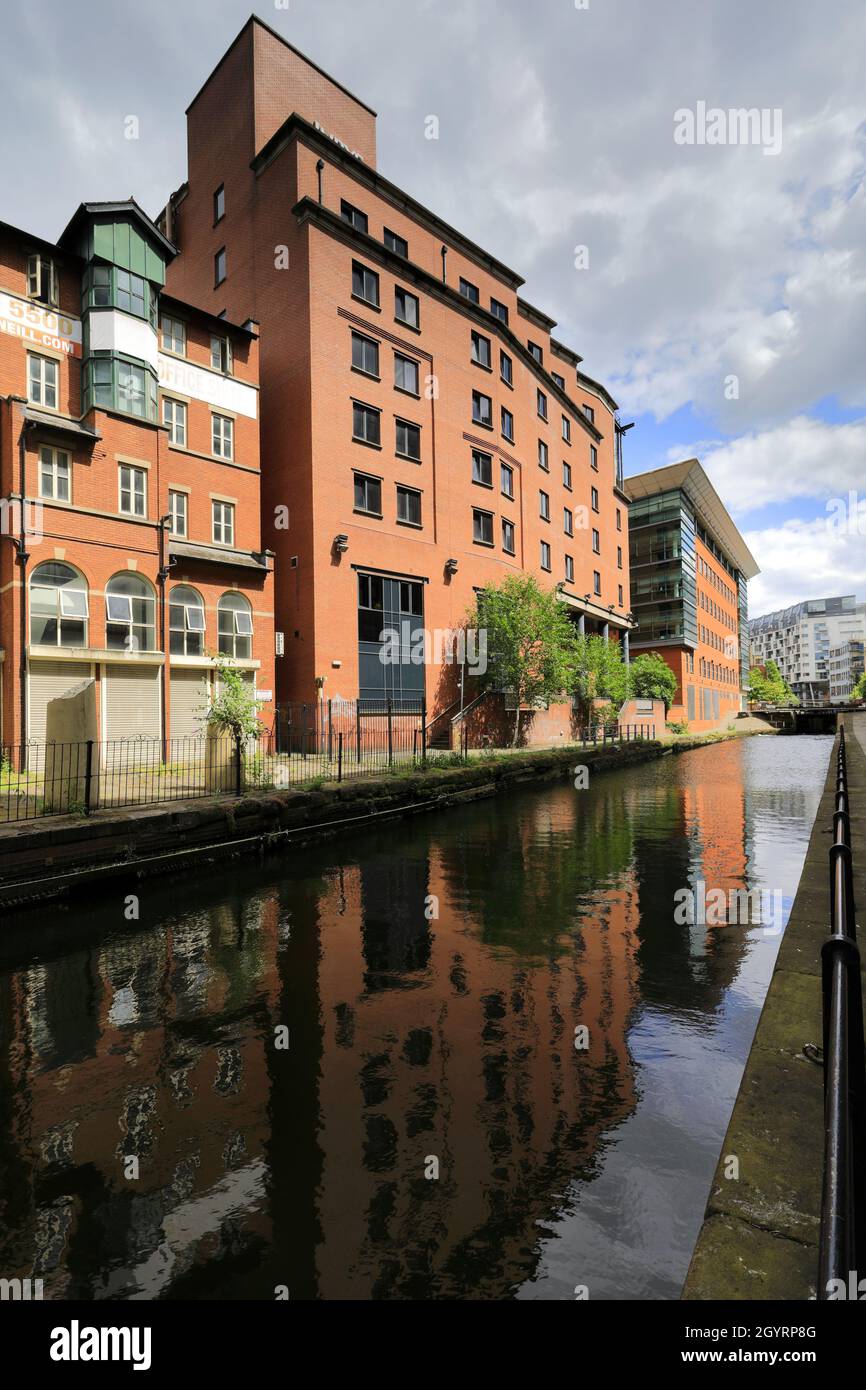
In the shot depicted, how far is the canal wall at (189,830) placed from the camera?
9.05 m

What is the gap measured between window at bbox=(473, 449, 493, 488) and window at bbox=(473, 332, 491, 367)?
4306 mm

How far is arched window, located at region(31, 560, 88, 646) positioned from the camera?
1716cm

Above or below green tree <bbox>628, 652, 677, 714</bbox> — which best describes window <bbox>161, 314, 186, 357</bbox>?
above

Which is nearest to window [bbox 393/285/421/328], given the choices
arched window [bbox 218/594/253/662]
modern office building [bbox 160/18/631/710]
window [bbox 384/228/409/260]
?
modern office building [bbox 160/18/631/710]

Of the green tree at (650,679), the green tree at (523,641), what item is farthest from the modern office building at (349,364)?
the green tree at (650,679)

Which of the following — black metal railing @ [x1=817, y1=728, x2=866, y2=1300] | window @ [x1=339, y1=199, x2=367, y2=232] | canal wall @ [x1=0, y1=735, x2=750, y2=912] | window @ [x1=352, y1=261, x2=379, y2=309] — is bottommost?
canal wall @ [x1=0, y1=735, x2=750, y2=912]

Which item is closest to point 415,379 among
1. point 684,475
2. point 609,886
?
point 609,886

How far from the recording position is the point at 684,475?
194 ft

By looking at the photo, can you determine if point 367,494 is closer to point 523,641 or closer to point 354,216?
point 523,641

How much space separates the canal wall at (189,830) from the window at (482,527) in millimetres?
14519

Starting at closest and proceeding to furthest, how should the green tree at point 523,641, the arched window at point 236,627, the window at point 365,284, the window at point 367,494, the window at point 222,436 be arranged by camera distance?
the arched window at point 236,627 → the window at point 222,436 → the window at point 367,494 → the window at point 365,284 → the green tree at point 523,641

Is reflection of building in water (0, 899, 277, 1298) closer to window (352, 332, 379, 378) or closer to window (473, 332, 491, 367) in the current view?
window (352, 332, 379, 378)

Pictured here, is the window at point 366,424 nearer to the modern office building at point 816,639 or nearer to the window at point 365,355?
the window at point 365,355
